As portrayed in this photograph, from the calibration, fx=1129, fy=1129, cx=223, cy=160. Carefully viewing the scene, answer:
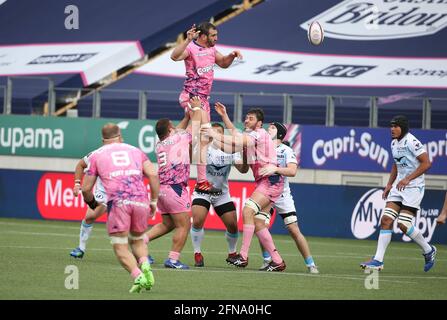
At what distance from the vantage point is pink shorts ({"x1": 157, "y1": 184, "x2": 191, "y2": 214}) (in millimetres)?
16984

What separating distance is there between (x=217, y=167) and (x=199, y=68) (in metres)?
2.15

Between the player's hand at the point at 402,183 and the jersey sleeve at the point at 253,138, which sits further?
the player's hand at the point at 402,183

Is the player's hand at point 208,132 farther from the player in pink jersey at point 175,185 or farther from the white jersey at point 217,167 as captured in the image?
the white jersey at point 217,167

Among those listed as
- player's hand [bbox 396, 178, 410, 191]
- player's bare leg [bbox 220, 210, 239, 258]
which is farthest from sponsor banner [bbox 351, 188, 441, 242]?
player's bare leg [bbox 220, 210, 239, 258]

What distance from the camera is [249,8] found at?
115 feet

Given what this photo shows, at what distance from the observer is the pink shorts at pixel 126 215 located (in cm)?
1348

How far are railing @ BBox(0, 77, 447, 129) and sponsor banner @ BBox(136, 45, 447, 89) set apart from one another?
1708mm

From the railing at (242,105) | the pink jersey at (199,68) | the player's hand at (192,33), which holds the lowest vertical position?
the railing at (242,105)

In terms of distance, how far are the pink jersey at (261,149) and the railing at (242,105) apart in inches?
439

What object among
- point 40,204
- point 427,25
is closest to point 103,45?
point 40,204

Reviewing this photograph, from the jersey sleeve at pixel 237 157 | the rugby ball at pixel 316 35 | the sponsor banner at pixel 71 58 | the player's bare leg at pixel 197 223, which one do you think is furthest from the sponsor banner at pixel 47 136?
the jersey sleeve at pixel 237 157

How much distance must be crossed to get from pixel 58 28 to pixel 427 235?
48.7 ft

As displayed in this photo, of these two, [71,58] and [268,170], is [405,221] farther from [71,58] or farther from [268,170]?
[71,58]

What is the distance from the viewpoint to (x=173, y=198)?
55.7 ft
